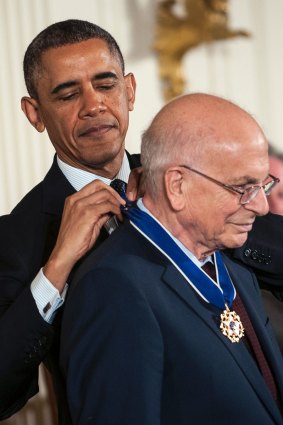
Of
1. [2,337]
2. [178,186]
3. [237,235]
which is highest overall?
[178,186]

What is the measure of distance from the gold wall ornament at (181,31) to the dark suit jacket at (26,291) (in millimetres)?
1919

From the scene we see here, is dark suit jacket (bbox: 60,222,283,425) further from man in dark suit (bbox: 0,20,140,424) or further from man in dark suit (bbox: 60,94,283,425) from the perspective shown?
man in dark suit (bbox: 0,20,140,424)

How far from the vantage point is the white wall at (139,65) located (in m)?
3.95

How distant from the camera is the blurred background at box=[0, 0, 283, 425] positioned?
3963 millimetres

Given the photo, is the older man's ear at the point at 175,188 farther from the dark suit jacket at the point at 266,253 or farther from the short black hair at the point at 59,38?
the short black hair at the point at 59,38

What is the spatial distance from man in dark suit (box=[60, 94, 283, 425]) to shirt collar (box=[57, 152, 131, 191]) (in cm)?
41

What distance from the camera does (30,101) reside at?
2305 millimetres

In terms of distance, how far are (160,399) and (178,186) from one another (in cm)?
38

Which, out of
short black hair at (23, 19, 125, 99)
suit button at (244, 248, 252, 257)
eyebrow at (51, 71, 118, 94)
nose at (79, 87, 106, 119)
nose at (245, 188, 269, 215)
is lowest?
suit button at (244, 248, 252, 257)

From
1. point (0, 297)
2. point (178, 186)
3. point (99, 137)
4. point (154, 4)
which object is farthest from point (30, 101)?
point (154, 4)

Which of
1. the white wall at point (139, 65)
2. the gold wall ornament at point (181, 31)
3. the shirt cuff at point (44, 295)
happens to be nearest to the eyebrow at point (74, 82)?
the shirt cuff at point (44, 295)

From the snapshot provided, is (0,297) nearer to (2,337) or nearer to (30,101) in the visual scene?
(2,337)

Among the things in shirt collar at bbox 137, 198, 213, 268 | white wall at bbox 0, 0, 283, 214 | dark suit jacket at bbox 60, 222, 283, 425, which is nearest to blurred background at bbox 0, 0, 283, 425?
white wall at bbox 0, 0, 283, 214

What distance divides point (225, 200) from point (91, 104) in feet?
1.86
